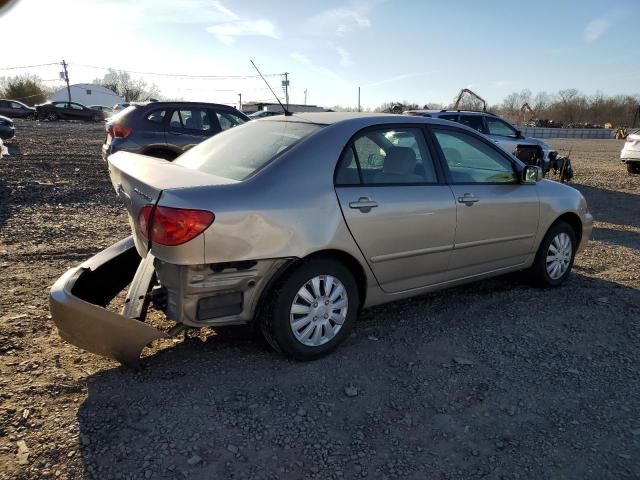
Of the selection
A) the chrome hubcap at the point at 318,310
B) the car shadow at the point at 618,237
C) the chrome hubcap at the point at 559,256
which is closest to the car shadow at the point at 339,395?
the chrome hubcap at the point at 318,310

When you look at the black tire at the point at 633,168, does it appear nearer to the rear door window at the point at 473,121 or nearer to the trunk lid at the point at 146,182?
the rear door window at the point at 473,121

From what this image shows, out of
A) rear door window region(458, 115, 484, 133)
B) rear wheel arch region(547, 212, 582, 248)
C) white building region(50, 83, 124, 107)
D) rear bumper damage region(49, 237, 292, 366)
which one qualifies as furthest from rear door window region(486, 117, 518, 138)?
white building region(50, 83, 124, 107)

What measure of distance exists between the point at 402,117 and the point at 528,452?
246 centimetres

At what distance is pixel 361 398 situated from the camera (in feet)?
9.74

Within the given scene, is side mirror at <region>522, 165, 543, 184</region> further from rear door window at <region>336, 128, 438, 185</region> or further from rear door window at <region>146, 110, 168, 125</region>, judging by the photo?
rear door window at <region>146, 110, 168, 125</region>

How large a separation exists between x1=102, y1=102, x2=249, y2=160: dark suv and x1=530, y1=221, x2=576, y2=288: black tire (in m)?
5.62

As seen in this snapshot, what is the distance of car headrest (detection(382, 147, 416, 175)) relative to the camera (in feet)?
12.1

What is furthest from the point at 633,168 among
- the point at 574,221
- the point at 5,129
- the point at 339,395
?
the point at 5,129

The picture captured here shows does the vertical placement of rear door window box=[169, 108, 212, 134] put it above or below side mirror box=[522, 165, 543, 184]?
above

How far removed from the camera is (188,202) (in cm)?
275

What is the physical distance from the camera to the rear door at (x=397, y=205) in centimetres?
338

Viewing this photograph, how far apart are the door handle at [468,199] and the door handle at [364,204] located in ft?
2.90

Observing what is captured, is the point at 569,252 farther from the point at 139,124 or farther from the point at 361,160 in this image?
the point at 139,124

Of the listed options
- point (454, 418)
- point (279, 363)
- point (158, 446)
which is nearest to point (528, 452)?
point (454, 418)
